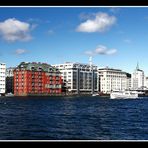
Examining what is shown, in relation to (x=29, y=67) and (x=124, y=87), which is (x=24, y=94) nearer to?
(x=29, y=67)

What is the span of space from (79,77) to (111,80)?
3353 mm

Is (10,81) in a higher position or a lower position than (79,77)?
lower

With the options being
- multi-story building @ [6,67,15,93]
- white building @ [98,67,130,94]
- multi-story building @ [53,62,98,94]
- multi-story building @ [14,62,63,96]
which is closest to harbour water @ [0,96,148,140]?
multi-story building @ [14,62,63,96]

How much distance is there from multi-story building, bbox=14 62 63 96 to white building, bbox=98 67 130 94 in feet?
12.6

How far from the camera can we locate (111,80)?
3328 centimetres

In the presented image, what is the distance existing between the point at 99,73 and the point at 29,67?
22.0 ft

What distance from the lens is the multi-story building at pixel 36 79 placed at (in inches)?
1113

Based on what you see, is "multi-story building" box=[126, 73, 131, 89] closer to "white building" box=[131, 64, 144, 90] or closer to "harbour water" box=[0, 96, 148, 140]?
"white building" box=[131, 64, 144, 90]

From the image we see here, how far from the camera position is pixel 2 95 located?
2869cm

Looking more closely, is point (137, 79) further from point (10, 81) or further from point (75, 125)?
point (75, 125)

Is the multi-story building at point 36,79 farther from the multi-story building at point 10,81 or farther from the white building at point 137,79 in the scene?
the white building at point 137,79

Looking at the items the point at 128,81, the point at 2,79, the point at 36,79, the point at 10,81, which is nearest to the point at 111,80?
the point at 128,81

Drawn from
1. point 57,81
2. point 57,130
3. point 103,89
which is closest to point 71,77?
point 57,81

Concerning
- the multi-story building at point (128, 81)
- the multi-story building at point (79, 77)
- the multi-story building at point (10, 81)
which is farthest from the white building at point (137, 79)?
the multi-story building at point (10, 81)
